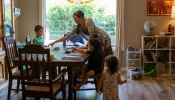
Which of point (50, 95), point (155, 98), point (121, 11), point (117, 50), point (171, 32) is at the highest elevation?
point (121, 11)

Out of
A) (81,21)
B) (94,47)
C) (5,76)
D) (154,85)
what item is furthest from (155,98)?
(5,76)

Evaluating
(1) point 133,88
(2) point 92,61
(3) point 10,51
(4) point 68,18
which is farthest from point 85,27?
A: (4) point 68,18

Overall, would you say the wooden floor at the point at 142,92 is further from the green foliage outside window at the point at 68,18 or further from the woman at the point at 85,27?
the green foliage outside window at the point at 68,18

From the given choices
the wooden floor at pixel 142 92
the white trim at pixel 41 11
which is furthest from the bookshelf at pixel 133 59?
the white trim at pixel 41 11

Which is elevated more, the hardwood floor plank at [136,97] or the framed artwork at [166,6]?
the framed artwork at [166,6]

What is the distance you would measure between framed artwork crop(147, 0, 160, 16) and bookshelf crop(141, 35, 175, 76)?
56 cm

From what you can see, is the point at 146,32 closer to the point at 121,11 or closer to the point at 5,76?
the point at 121,11

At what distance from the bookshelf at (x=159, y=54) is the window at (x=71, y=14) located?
2.61 feet

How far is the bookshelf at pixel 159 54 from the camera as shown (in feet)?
17.0

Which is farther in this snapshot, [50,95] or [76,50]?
[76,50]

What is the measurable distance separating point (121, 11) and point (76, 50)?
7.37 feet

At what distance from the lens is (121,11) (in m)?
5.41

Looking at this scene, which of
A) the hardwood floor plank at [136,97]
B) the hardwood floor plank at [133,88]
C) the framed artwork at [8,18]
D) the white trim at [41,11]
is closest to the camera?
the hardwood floor plank at [136,97]

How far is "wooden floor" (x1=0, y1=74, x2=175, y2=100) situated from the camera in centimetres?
379
